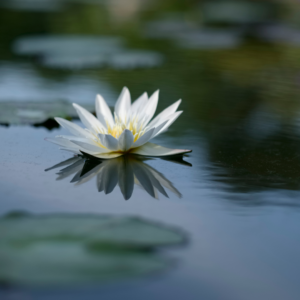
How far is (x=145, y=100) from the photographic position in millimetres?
→ 1255

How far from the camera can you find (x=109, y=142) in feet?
3.37

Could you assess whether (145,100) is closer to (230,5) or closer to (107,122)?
(107,122)

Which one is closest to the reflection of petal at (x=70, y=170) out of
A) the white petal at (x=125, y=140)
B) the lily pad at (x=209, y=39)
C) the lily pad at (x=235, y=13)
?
the white petal at (x=125, y=140)

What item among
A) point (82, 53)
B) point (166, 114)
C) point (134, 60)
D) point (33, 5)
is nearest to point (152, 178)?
point (166, 114)

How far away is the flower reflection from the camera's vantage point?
3.11ft

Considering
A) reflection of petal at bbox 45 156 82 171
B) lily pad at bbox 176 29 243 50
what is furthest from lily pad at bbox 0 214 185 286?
lily pad at bbox 176 29 243 50

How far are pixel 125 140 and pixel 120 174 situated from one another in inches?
3.6

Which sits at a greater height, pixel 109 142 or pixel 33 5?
pixel 33 5

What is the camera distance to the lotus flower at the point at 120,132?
3.42 feet

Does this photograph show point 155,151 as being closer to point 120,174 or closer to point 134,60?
point 120,174

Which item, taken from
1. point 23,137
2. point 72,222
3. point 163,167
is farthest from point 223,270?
point 23,137

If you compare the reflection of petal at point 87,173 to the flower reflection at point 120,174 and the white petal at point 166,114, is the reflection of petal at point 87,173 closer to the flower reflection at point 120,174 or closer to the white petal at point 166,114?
the flower reflection at point 120,174

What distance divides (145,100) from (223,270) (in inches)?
26.7

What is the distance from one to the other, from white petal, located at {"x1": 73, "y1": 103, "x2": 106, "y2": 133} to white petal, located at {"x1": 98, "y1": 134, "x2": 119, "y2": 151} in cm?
12
